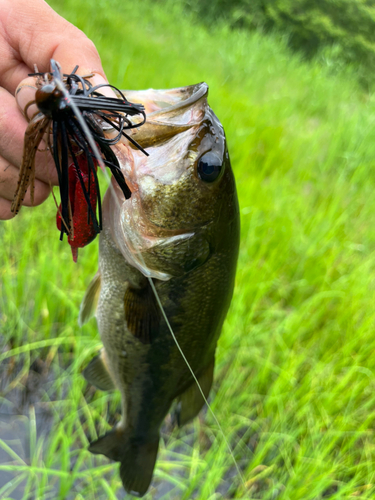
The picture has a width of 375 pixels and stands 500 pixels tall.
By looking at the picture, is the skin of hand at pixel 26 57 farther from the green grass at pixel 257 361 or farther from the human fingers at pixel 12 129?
the green grass at pixel 257 361

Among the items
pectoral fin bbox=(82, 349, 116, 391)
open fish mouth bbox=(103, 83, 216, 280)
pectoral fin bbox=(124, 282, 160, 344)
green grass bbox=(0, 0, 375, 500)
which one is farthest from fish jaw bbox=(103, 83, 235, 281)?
green grass bbox=(0, 0, 375, 500)

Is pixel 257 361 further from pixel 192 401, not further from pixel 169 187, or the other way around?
pixel 169 187

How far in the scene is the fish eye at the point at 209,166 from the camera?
960 millimetres

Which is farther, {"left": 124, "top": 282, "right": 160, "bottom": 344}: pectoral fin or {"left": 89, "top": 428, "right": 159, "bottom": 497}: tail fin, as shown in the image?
{"left": 89, "top": 428, "right": 159, "bottom": 497}: tail fin

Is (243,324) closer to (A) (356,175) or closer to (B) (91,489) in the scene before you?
(B) (91,489)

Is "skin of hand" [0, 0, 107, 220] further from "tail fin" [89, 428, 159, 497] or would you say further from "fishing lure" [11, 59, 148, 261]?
"tail fin" [89, 428, 159, 497]

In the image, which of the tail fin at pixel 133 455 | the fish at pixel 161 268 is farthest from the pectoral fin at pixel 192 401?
the tail fin at pixel 133 455

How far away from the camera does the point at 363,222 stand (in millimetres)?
3383

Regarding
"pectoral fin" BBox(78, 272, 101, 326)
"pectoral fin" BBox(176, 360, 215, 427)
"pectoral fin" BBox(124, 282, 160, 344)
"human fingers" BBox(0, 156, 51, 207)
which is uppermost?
"human fingers" BBox(0, 156, 51, 207)

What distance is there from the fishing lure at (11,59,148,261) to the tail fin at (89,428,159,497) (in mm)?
917

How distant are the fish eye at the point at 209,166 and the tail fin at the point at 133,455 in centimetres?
107

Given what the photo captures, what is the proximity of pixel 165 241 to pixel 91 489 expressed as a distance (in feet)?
4.26

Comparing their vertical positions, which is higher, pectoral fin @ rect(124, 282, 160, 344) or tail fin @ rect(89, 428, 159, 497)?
pectoral fin @ rect(124, 282, 160, 344)

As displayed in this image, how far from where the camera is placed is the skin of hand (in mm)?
1109
